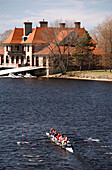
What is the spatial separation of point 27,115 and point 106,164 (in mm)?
21253

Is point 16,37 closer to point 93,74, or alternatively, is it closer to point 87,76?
point 87,76

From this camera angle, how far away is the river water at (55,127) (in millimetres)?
29734

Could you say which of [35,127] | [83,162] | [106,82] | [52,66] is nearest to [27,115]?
[35,127]

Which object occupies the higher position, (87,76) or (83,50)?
(83,50)

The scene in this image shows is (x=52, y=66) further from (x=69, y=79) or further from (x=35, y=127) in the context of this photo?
(x=35, y=127)

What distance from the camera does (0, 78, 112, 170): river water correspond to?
29734 millimetres

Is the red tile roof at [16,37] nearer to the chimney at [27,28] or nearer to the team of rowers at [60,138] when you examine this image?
the chimney at [27,28]

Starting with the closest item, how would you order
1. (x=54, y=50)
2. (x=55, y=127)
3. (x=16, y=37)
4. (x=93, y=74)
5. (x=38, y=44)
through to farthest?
(x=55, y=127)
(x=93, y=74)
(x=54, y=50)
(x=38, y=44)
(x=16, y=37)

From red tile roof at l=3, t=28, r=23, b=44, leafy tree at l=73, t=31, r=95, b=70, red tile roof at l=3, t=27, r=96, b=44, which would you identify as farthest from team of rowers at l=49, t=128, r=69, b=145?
red tile roof at l=3, t=28, r=23, b=44

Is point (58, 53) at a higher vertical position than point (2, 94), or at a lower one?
higher

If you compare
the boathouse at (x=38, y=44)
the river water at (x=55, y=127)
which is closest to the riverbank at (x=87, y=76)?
the boathouse at (x=38, y=44)

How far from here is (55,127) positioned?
41469mm

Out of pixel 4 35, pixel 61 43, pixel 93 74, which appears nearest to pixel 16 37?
pixel 61 43

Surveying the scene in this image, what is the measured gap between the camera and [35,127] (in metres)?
41.2
